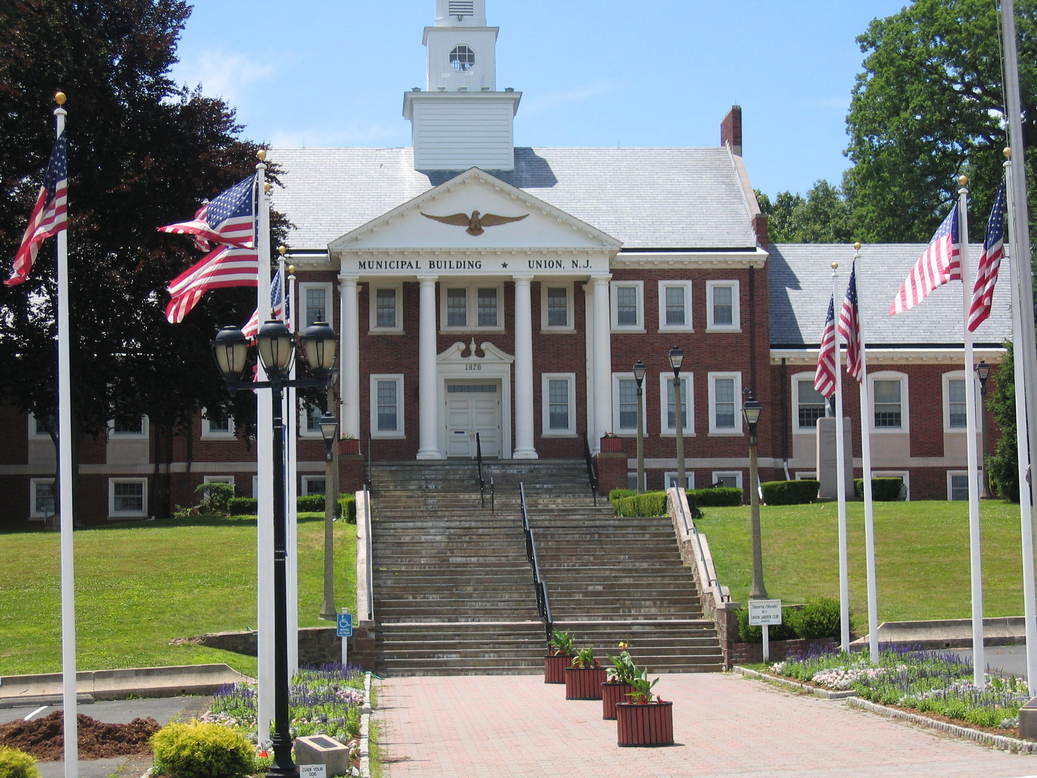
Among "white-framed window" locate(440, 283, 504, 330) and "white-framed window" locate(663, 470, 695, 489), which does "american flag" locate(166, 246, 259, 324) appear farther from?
"white-framed window" locate(663, 470, 695, 489)

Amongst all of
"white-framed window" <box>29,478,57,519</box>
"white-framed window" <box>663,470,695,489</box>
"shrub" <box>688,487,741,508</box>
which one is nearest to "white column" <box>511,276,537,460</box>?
"white-framed window" <box>663,470,695,489</box>

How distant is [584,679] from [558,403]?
2492 centimetres

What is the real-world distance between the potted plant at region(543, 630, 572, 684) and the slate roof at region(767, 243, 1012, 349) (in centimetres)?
2558

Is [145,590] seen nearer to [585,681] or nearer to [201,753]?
[585,681]

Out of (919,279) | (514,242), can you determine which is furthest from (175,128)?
(919,279)

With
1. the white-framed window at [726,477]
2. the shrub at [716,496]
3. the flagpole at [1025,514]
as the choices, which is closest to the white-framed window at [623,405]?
the white-framed window at [726,477]

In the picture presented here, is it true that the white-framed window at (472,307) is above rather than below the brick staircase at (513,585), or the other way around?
above

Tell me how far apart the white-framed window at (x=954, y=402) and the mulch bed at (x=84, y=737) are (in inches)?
1434

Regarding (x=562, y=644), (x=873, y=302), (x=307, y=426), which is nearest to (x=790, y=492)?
(x=873, y=302)

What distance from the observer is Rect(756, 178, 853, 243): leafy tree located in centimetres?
7831

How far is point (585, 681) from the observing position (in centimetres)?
2294

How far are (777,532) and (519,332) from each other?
1298 cm

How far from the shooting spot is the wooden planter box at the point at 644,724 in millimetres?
17531

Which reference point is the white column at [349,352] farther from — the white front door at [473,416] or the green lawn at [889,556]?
the green lawn at [889,556]
